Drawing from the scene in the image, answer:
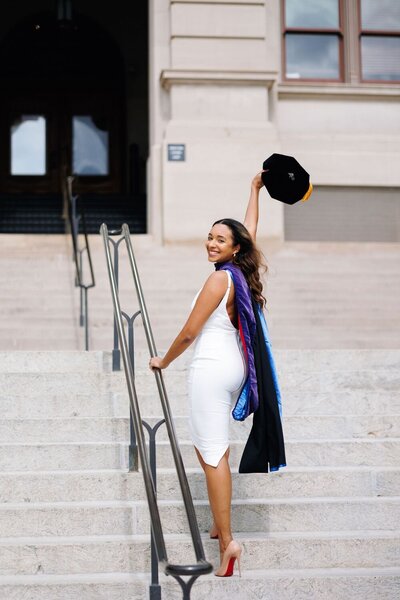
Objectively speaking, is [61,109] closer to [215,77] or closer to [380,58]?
[215,77]

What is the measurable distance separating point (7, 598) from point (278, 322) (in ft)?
20.9

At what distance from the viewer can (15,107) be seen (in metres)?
19.3

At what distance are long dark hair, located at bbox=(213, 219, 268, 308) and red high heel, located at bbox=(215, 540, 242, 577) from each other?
120 cm

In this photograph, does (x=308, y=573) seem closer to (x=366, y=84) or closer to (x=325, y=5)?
(x=366, y=84)

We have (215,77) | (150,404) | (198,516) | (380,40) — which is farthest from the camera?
(380,40)

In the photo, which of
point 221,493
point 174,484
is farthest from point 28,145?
point 221,493

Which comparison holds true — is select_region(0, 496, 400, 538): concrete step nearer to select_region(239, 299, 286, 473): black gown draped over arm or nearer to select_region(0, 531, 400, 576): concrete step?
select_region(0, 531, 400, 576): concrete step

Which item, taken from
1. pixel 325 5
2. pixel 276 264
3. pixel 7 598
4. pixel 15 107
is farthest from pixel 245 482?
pixel 15 107

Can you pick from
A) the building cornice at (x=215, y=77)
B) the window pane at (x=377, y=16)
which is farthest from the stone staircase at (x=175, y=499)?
the window pane at (x=377, y=16)

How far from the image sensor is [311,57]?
582 inches

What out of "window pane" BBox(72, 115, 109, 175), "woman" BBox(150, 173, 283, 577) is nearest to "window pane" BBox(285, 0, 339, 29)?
"window pane" BBox(72, 115, 109, 175)

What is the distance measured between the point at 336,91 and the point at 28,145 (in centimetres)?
751

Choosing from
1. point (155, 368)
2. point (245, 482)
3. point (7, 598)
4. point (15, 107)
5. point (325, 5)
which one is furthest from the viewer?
point (15, 107)

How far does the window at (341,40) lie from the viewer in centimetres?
1473
